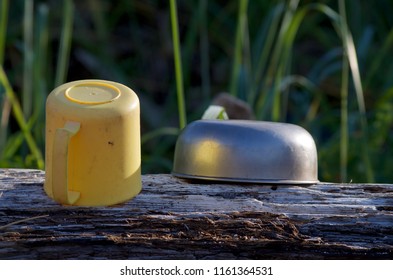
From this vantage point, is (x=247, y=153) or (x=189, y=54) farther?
(x=189, y=54)

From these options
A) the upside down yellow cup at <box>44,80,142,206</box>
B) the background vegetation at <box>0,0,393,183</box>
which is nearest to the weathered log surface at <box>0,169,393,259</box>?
the upside down yellow cup at <box>44,80,142,206</box>

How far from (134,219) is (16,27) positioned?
1.94 metres

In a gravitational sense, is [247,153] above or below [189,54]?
above

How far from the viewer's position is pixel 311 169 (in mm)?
1331

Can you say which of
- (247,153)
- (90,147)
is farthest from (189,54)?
(90,147)

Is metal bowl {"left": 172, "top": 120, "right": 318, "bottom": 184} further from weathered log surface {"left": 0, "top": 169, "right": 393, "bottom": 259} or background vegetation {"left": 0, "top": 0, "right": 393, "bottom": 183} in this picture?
background vegetation {"left": 0, "top": 0, "right": 393, "bottom": 183}

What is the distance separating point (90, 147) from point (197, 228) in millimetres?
187

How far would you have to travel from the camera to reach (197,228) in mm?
1158

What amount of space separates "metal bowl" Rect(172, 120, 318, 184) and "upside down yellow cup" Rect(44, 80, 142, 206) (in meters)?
0.13

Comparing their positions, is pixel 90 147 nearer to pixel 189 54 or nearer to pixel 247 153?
pixel 247 153

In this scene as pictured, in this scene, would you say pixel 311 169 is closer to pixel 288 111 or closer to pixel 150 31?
pixel 288 111

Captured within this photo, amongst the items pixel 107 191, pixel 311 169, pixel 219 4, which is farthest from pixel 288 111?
pixel 107 191

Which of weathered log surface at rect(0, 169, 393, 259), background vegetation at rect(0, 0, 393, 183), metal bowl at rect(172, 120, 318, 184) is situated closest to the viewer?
weathered log surface at rect(0, 169, 393, 259)

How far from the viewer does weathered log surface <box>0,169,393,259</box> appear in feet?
3.71
